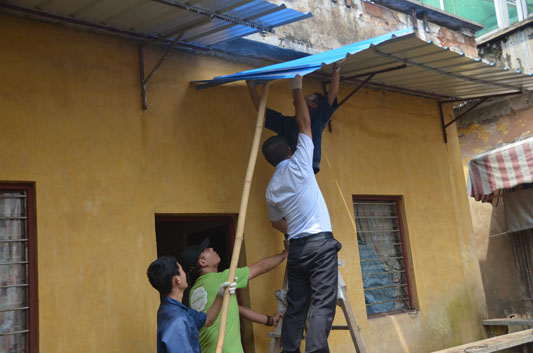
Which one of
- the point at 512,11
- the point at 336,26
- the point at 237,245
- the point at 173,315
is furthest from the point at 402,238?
the point at 512,11

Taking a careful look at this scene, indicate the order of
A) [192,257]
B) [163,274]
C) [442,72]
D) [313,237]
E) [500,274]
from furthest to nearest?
[500,274]
[442,72]
[192,257]
[313,237]
[163,274]

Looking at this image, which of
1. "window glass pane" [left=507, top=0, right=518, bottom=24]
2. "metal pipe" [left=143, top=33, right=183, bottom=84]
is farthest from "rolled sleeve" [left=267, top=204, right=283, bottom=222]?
"window glass pane" [left=507, top=0, right=518, bottom=24]

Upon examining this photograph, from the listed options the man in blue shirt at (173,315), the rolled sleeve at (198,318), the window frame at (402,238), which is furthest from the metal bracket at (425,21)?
the rolled sleeve at (198,318)

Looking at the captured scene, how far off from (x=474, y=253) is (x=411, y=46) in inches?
144

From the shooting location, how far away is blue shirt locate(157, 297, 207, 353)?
339 cm

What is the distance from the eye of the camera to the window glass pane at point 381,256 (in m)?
6.61

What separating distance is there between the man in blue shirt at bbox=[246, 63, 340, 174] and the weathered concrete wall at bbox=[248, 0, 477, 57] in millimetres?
984

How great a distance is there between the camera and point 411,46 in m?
5.31

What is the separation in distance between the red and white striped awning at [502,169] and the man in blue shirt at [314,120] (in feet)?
13.2

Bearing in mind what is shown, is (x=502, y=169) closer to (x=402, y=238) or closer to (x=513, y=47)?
(x=402, y=238)

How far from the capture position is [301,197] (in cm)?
444

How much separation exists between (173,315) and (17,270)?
1366mm

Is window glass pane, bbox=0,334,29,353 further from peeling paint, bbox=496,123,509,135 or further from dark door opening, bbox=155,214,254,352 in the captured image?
peeling paint, bbox=496,123,509,135

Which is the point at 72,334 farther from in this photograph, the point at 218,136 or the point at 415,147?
the point at 415,147
